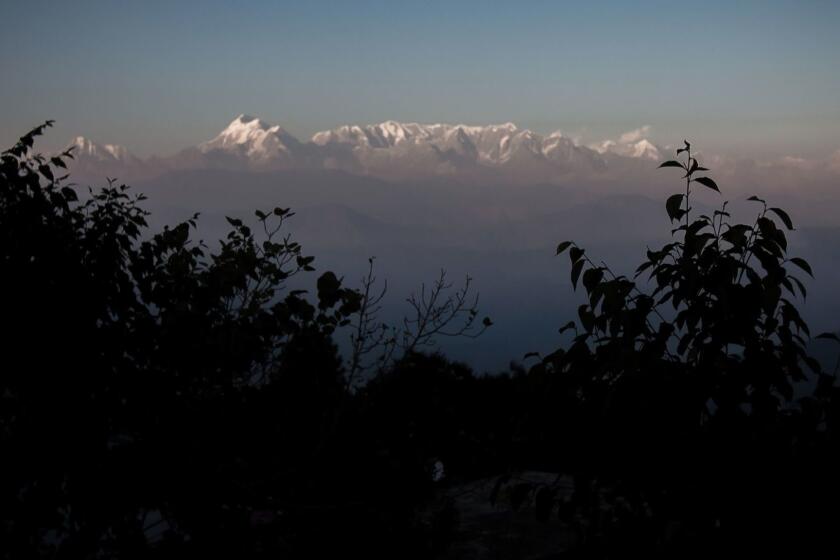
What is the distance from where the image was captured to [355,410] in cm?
704

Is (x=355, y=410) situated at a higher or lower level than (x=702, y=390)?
lower

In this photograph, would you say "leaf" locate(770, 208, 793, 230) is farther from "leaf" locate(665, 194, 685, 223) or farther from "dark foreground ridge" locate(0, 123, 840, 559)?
"leaf" locate(665, 194, 685, 223)

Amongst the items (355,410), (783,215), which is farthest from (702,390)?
(355,410)

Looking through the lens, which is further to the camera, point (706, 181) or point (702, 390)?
point (706, 181)

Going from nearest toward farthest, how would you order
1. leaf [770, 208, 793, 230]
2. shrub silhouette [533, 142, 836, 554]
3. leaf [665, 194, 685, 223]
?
shrub silhouette [533, 142, 836, 554] < leaf [770, 208, 793, 230] < leaf [665, 194, 685, 223]

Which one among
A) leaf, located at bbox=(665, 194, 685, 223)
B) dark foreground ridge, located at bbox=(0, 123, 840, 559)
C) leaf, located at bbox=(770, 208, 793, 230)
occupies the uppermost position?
leaf, located at bbox=(665, 194, 685, 223)

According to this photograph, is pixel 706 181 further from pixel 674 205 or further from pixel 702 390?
pixel 702 390

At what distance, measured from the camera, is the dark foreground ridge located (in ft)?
11.8

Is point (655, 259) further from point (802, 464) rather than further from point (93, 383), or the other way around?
point (93, 383)

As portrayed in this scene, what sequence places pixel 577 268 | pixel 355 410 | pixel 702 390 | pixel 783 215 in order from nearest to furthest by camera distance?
pixel 702 390 → pixel 783 215 → pixel 577 268 → pixel 355 410

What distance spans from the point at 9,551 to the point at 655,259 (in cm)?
451

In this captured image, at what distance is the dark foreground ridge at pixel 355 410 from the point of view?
3.61m

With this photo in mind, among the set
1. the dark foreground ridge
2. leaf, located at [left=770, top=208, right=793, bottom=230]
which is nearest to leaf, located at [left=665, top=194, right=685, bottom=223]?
the dark foreground ridge

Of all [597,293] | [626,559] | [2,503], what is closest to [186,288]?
[2,503]
